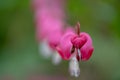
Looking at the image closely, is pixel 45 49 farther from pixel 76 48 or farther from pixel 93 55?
pixel 76 48

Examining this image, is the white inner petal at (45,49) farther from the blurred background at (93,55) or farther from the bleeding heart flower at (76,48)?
Answer: the bleeding heart flower at (76,48)

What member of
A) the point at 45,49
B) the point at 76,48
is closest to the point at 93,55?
the point at 45,49

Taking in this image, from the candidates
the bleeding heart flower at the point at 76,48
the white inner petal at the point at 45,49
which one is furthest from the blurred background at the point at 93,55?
the bleeding heart flower at the point at 76,48

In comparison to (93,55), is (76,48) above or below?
below

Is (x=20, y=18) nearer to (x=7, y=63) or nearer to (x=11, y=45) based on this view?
(x=11, y=45)

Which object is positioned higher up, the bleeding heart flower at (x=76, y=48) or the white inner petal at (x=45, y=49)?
the white inner petal at (x=45, y=49)

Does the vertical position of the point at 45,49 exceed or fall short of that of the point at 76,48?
it exceeds it

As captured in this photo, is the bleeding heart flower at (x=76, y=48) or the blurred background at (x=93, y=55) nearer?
the bleeding heart flower at (x=76, y=48)

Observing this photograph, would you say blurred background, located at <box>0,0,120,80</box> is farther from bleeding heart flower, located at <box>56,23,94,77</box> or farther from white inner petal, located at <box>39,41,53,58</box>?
bleeding heart flower, located at <box>56,23,94,77</box>

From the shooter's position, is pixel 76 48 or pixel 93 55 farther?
pixel 93 55

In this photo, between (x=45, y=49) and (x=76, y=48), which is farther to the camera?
(x=45, y=49)
